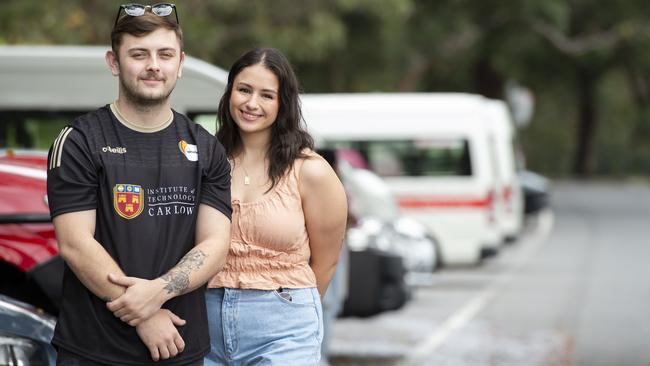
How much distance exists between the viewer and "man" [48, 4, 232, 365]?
3807mm

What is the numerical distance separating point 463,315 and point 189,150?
401 inches

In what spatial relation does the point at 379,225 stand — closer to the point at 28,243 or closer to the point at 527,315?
the point at 527,315

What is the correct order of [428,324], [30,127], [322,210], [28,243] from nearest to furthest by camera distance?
[322,210] → [28,243] → [30,127] → [428,324]

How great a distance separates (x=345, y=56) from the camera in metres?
32.5

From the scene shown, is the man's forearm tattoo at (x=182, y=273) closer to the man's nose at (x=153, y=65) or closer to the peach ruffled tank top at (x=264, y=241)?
the peach ruffled tank top at (x=264, y=241)

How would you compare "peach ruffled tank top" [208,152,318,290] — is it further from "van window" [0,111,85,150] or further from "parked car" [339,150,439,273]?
"parked car" [339,150,439,273]

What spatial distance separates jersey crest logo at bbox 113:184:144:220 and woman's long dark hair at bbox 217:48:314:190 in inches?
22.9

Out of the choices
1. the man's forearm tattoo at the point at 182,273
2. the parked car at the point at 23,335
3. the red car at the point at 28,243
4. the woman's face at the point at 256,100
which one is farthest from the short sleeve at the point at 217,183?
the red car at the point at 28,243

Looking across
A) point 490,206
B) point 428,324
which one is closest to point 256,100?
point 428,324

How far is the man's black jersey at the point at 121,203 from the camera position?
3814 millimetres

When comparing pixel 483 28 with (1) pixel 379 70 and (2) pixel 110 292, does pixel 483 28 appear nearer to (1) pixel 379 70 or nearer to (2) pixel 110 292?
(1) pixel 379 70

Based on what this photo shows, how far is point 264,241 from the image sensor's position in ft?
14.0

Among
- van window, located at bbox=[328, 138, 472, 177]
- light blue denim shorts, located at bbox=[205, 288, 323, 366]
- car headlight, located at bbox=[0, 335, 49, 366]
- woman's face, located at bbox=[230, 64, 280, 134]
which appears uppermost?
woman's face, located at bbox=[230, 64, 280, 134]

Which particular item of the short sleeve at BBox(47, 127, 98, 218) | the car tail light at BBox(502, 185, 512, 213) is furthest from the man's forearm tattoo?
the car tail light at BBox(502, 185, 512, 213)
